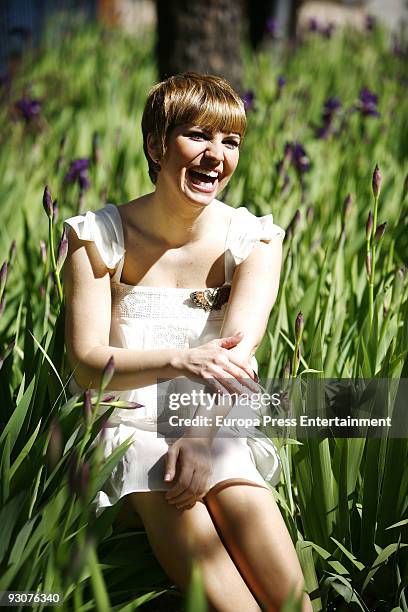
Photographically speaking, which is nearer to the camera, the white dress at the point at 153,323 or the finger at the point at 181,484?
the finger at the point at 181,484

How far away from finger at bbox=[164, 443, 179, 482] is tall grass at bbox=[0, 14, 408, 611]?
12cm

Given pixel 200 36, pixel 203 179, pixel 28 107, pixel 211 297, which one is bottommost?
pixel 211 297

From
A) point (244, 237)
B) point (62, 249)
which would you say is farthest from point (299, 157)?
point (62, 249)

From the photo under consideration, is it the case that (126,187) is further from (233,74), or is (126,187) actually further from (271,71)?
(271,71)

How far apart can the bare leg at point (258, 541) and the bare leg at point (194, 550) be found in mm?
23

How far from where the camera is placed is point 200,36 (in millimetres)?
4059

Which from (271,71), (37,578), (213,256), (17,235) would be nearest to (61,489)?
(37,578)

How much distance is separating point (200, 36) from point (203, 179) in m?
2.80

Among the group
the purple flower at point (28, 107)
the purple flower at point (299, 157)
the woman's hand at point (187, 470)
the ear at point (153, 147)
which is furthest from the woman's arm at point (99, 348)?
the purple flower at point (28, 107)

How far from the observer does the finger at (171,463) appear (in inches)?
51.8

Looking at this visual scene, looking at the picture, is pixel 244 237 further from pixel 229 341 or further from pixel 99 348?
pixel 99 348

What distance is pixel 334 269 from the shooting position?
194 cm

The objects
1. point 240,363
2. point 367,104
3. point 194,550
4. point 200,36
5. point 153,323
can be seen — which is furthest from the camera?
point 200,36

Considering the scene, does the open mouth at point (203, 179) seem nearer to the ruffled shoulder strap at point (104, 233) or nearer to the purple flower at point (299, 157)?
the ruffled shoulder strap at point (104, 233)
